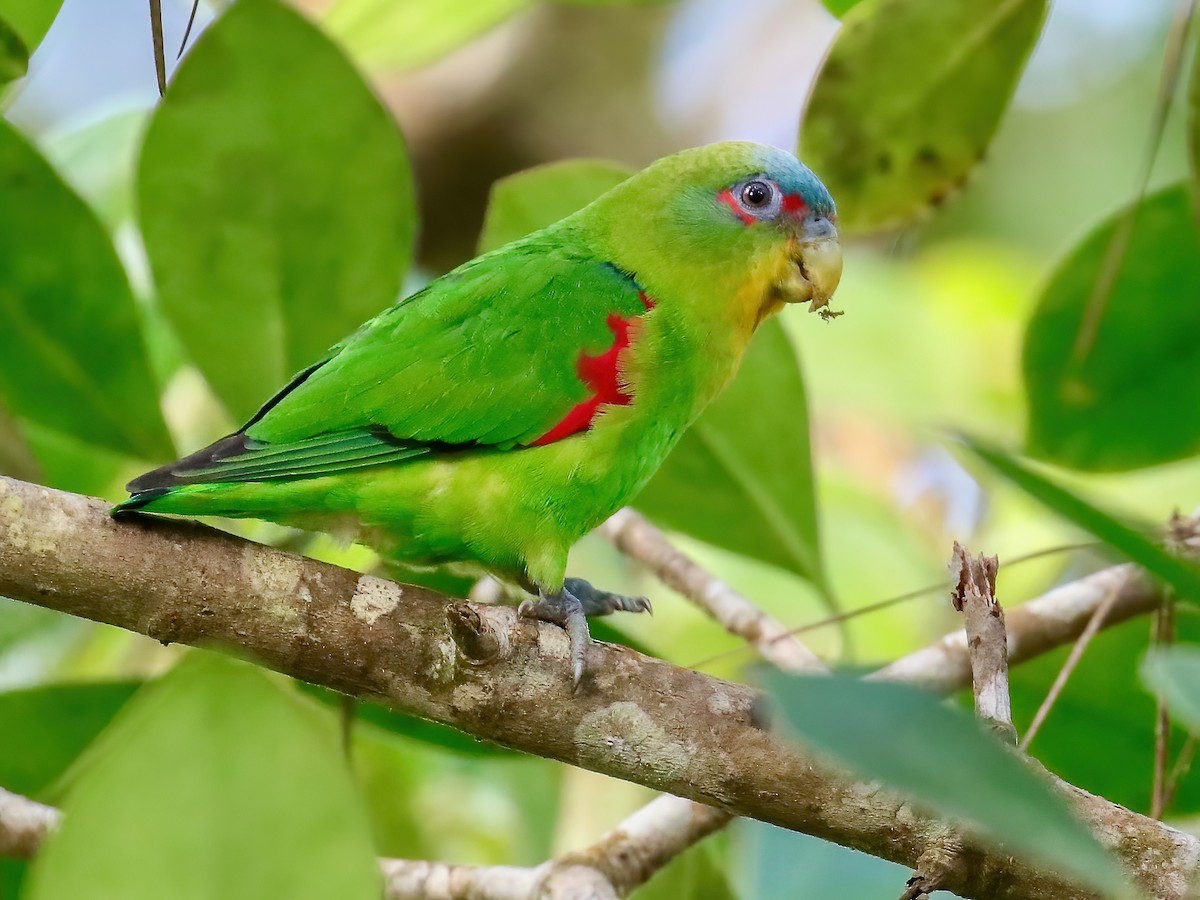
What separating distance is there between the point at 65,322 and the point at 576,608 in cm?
102

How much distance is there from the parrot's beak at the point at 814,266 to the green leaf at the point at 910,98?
0.27 feet

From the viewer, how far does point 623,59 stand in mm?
4867

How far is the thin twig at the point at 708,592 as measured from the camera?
2289 millimetres

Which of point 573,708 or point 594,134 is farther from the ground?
point 594,134

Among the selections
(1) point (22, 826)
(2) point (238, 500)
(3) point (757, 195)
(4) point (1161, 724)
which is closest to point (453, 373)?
(2) point (238, 500)

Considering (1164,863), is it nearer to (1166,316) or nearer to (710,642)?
(1166,316)

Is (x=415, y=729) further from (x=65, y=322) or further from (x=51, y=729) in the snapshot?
(x=65, y=322)

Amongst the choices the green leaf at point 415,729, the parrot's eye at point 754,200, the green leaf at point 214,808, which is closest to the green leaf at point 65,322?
the green leaf at point 415,729

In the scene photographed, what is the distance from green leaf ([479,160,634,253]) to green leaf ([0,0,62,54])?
90cm

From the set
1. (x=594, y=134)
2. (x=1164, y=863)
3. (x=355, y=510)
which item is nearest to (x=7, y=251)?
(x=355, y=510)

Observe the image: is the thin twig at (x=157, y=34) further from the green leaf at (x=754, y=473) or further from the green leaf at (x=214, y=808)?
the green leaf at (x=754, y=473)

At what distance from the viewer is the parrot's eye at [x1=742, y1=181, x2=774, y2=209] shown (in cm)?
237

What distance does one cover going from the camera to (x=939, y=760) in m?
0.88

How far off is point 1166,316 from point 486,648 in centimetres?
164
